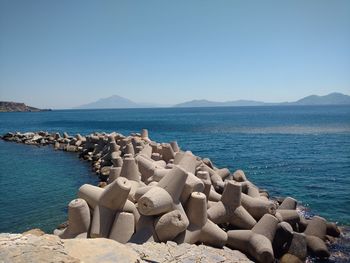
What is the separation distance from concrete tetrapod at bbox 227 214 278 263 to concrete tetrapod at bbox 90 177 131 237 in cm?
291

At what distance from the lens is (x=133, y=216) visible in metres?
7.63

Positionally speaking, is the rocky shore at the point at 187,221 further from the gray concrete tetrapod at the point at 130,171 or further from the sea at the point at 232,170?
the sea at the point at 232,170

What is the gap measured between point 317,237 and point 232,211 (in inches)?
106

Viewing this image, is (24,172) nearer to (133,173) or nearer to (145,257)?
(133,173)

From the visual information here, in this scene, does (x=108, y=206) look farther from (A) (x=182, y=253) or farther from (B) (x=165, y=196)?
(A) (x=182, y=253)

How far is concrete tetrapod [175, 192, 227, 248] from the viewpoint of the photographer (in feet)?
25.4

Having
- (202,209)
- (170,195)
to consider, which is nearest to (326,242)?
(202,209)

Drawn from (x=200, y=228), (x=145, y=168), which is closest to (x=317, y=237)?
(x=200, y=228)

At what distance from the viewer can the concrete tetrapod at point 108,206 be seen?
7492mm

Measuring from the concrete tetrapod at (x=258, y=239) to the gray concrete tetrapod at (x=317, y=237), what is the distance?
1.31 m

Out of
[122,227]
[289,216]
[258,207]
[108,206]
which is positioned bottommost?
[289,216]

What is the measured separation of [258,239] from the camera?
8156 millimetres

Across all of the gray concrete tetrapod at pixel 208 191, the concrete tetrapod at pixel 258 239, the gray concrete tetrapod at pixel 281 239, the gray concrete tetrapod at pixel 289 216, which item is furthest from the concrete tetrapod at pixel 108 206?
the gray concrete tetrapod at pixel 289 216

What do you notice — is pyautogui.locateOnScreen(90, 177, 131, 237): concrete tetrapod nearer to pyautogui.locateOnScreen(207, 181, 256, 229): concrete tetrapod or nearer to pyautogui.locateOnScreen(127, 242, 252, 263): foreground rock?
pyautogui.locateOnScreen(127, 242, 252, 263): foreground rock
